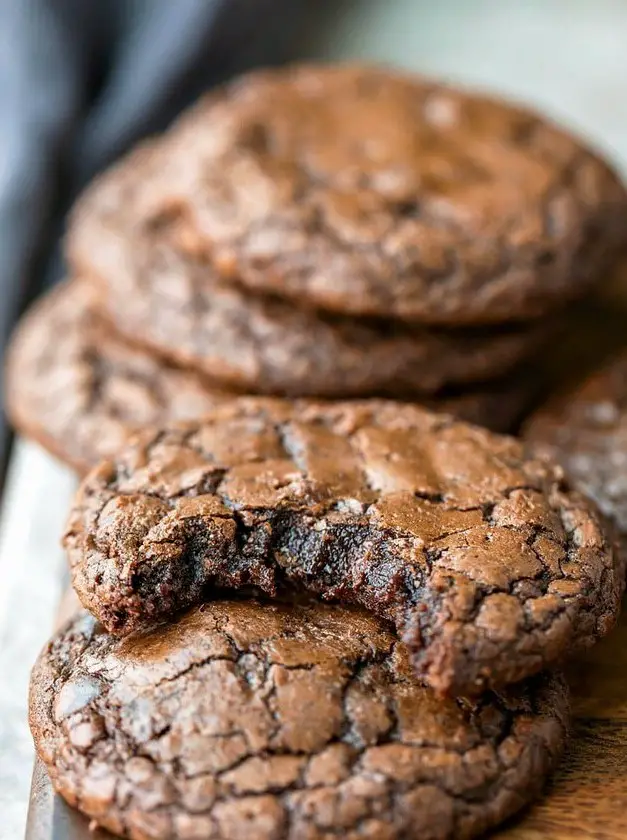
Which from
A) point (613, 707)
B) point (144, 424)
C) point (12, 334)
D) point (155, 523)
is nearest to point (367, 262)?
point (144, 424)

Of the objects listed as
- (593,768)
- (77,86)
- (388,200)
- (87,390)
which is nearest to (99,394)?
(87,390)

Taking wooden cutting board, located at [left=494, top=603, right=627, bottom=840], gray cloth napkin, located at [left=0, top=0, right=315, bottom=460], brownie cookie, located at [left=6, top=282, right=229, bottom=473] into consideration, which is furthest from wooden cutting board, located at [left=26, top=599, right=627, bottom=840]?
gray cloth napkin, located at [left=0, top=0, right=315, bottom=460]

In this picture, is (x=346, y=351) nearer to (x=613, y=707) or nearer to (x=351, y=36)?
(x=613, y=707)

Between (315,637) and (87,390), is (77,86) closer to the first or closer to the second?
(87,390)

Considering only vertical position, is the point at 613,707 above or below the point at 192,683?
below

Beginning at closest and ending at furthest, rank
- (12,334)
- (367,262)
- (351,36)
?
(367,262) < (12,334) < (351,36)

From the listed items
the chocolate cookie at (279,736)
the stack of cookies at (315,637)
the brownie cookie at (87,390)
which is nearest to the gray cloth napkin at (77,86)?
the brownie cookie at (87,390)

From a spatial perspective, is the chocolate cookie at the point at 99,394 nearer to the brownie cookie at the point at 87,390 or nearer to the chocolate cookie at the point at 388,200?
the brownie cookie at the point at 87,390
